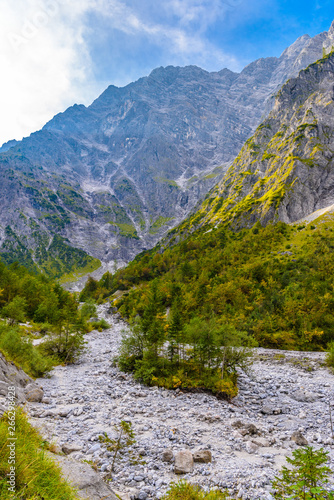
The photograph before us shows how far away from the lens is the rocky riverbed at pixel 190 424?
451 inches

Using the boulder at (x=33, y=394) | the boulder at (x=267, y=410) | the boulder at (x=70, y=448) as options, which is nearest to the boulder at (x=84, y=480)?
the boulder at (x=70, y=448)

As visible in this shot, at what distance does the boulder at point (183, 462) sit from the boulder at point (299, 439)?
7.58m

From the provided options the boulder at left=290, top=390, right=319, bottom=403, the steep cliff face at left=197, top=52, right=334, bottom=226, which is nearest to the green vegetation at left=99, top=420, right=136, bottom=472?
the boulder at left=290, top=390, right=319, bottom=403

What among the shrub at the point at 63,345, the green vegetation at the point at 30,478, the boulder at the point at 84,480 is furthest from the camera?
the shrub at the point at 63,345

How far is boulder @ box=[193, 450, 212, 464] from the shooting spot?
12.8 m

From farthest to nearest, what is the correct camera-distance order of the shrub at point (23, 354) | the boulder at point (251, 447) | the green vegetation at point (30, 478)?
1. the shrub at point (23, 354)
2. the boulder at point (251, 447)
3. the green vegetation at point (30, 478)

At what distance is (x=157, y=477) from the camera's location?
1127cm

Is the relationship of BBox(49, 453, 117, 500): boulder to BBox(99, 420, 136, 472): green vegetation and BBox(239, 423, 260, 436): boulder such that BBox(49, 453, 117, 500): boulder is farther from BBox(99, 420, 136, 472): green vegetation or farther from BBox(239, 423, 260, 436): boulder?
BBox(239, 423, 260, 436): boulder

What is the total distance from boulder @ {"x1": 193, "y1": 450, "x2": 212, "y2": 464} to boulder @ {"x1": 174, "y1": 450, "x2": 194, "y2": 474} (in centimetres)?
50

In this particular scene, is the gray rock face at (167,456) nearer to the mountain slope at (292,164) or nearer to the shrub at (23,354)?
the shrub at (23,354)

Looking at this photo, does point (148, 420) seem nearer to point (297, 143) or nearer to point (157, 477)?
point (157, 477)

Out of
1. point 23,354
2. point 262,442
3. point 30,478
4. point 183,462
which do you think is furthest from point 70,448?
point 23,354

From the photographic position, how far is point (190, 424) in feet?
57.0

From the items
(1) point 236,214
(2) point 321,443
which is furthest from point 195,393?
(1) point 236,214
